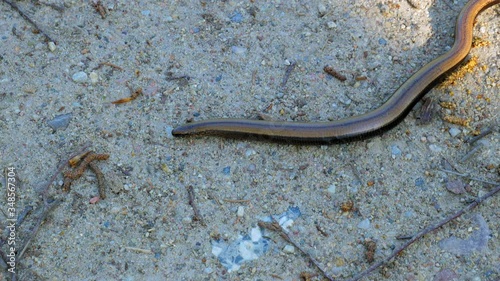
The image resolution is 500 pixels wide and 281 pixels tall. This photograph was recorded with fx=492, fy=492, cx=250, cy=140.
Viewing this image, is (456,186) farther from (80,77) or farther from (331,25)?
(80,77)

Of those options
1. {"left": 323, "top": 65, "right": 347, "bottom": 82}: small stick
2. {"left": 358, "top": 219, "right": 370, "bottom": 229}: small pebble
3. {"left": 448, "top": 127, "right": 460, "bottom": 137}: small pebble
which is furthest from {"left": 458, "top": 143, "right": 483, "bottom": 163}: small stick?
{"left": 323, "top": 65, "right": 347, "bottom": 82}: small stick

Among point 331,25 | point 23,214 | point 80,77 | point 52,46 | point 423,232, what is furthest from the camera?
point 331,25

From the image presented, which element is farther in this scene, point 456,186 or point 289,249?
point 456,186

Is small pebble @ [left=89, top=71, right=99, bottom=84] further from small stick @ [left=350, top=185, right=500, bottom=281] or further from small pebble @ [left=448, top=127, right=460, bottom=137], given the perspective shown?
small pebble @ [left=448, top=127, right=460, bottom=137]

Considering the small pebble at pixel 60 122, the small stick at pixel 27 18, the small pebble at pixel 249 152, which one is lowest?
the small pebble at pixel 60 122

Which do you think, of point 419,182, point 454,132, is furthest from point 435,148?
point 419,182

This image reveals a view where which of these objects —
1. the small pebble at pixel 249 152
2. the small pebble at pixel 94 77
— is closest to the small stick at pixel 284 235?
the small pebble at pixel 249 152

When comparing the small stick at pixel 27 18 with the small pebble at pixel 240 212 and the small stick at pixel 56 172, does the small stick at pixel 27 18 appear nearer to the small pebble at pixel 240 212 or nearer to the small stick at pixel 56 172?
the small stick at pixel 56 172
